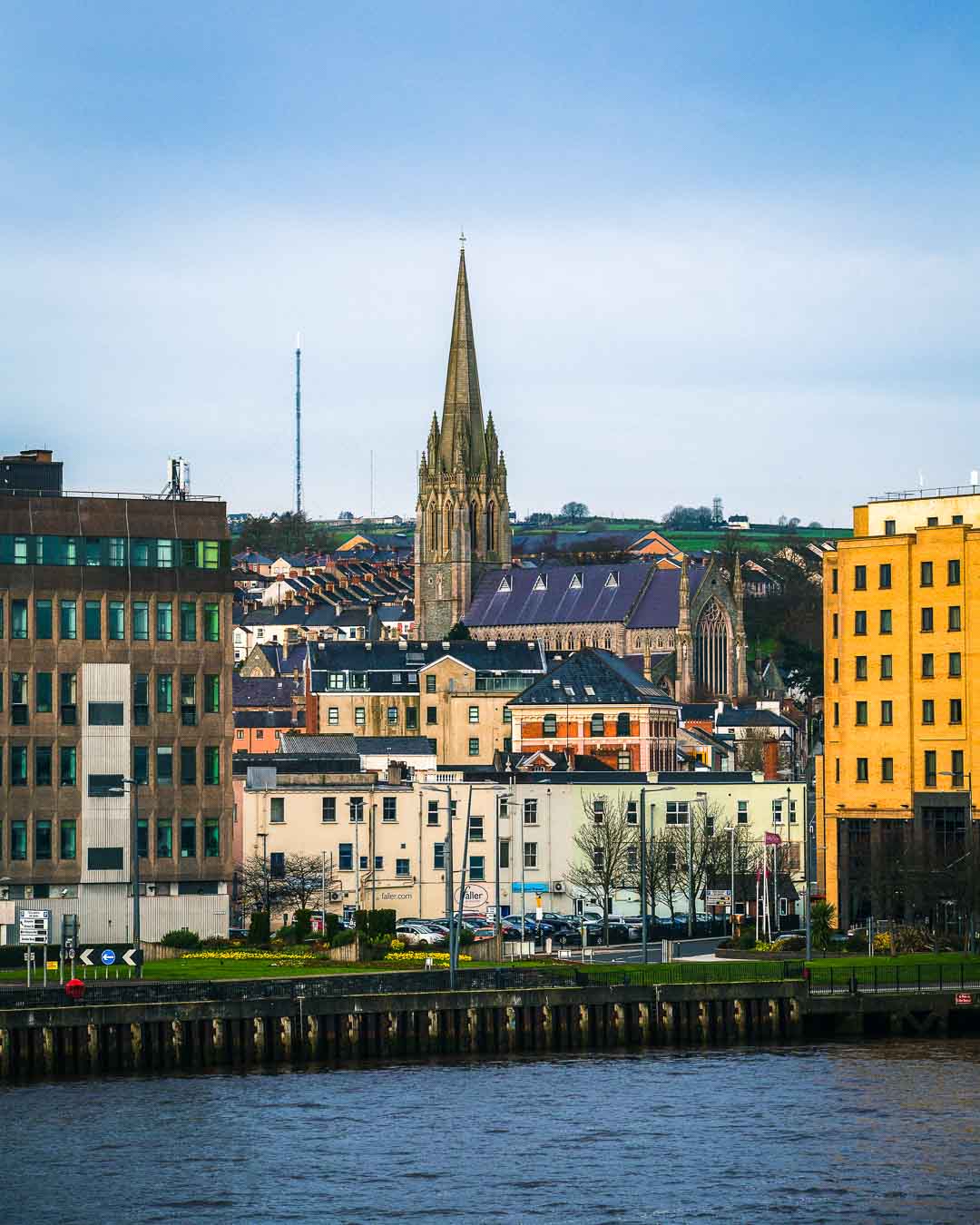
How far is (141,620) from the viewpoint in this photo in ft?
353

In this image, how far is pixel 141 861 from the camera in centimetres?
10756

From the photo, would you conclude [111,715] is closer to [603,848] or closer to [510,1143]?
[603,848]

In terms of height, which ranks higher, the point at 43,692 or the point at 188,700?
the point at 43,692

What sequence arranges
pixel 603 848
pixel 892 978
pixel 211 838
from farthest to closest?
pixel 603 848
pixel 211 838
pixel 892 978

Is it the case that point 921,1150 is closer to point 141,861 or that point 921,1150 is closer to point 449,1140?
point 449,1140

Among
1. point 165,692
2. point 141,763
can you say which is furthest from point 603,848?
point 141,763

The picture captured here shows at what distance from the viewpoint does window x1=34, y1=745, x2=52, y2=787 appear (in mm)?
105938

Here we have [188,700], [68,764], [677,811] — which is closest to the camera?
[68,764]

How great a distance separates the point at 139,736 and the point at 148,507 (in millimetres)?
9177

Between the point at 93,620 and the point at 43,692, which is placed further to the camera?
the point at 93,620

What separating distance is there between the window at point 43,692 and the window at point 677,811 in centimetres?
4399

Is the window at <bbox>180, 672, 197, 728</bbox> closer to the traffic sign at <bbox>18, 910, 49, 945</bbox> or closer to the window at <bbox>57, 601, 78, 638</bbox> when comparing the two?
the window at <bbox>57, 601, 78, 638</bbox>

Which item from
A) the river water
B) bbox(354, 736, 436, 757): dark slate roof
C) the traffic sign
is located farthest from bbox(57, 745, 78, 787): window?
bbox(354, 736, 436, 757): dark slate roof

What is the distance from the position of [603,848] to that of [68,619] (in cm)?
3599
